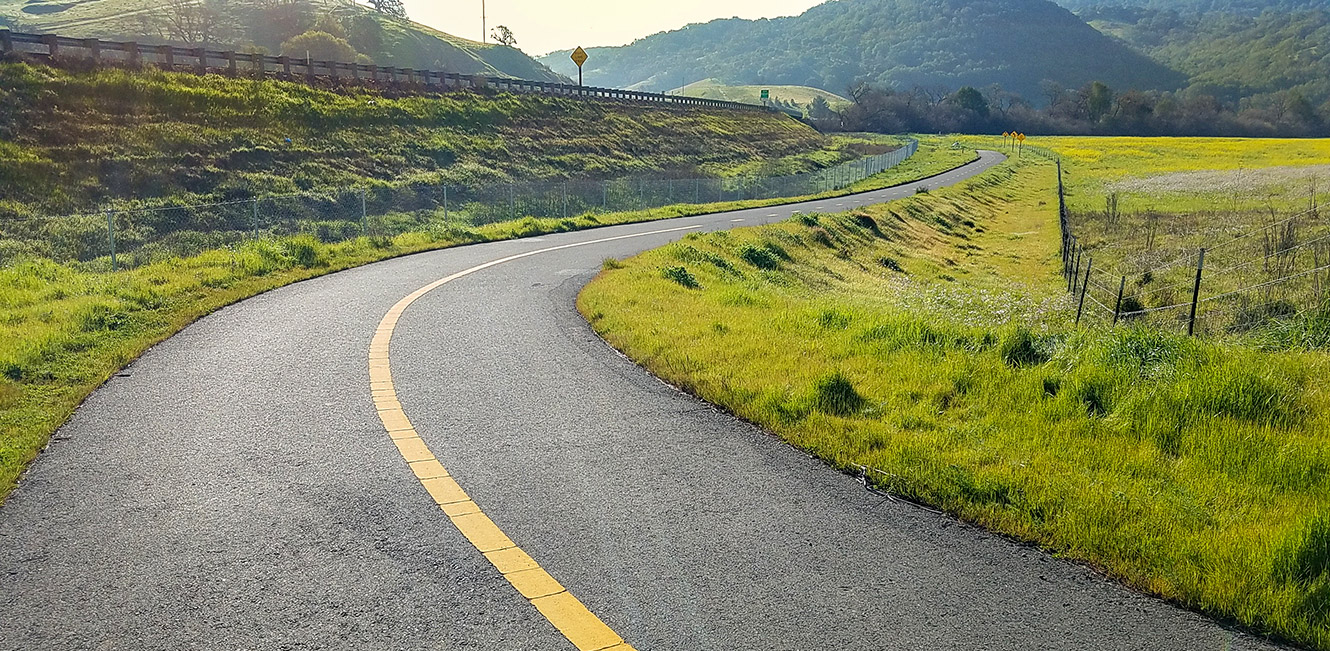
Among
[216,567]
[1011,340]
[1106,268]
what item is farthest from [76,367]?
[1106,268]

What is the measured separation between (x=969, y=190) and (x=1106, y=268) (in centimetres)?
2774

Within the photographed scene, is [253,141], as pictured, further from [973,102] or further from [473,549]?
[973,102]

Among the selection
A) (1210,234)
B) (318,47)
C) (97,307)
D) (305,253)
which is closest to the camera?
(97,307)

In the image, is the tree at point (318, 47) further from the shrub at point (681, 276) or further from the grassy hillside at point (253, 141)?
the shrub at point (681, 276)

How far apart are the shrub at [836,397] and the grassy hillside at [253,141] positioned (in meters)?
25.6

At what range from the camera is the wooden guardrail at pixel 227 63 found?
112 feet

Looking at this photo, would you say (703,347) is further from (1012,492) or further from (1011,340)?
(1012,492)

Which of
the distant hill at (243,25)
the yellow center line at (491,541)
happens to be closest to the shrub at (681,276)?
the yellow center line at (491,541)

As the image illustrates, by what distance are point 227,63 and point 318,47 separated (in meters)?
39.2

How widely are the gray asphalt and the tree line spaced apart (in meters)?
125

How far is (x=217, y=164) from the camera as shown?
30688 millimetres

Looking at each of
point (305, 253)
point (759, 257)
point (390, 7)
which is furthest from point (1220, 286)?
point (390, 7)

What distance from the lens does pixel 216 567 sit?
12.7 ft

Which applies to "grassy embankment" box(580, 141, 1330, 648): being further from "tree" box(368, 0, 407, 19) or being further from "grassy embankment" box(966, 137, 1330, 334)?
"tree" box(368, 0, 407, 19)
